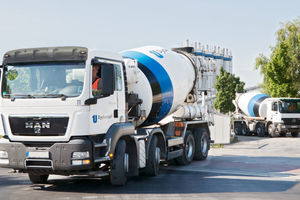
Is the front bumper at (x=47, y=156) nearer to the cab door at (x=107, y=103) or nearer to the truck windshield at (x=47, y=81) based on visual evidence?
the cab door at (x=107, y=103)

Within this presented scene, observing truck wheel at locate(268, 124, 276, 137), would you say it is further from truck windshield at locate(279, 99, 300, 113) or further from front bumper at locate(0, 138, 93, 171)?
front bumper at locate(0, 138, 93, 171)

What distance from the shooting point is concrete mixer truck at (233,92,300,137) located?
27.2m

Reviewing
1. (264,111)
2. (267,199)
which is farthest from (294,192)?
(264,111)

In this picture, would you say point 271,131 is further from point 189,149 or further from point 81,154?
point 81,154

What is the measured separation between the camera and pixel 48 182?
391 inches

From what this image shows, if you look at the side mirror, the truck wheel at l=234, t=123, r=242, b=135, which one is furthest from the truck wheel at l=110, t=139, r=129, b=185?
the truck wheel at l=234, t=123, r=242, b=135

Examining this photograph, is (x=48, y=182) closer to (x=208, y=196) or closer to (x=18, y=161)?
(x=18, y=161)

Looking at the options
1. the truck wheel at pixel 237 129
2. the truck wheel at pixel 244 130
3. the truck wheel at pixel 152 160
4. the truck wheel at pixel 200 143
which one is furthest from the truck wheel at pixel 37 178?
the truck wheel at pixel 237 129

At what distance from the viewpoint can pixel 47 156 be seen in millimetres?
7887

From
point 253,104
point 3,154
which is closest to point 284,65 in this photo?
point 253,104

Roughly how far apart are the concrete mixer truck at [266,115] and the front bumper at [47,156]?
71.4 ft

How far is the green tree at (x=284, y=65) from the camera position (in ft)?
120

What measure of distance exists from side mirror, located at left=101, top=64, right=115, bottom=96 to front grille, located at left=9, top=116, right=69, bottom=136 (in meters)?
0.94

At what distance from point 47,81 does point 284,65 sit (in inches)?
1255
